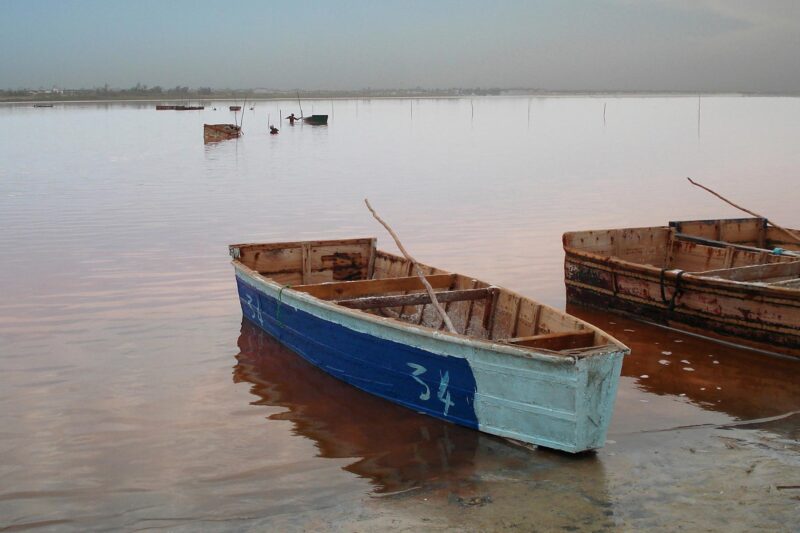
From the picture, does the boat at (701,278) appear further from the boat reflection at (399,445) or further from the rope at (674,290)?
the boat reflection at (399,445)

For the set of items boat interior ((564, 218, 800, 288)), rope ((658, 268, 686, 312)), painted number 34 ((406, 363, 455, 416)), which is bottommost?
painted number 34 ((406, 363, 455, 416))

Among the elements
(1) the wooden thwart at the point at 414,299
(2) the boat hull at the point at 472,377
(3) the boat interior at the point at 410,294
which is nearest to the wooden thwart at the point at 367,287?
(3) the boat interior at the point at 410,294

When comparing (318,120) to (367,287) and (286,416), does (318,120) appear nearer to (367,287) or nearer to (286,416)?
(367,287)

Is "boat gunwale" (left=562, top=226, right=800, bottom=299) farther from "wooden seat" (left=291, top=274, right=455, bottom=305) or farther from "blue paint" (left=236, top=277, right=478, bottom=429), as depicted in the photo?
"blue paint" (left=236, top=277, right=478, bottom=429)

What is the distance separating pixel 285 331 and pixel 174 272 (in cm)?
568

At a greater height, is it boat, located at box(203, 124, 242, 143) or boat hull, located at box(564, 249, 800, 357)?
boat, located at box(203, 124, 242, 143)

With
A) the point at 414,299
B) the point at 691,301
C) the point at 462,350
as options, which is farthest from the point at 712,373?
the point at 462,350

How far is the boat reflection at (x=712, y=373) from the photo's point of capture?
8.36 meters

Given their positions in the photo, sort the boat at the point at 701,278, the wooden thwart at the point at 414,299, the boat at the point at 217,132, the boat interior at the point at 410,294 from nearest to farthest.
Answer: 1. the boat interior at the point at 410,294
2. the wooden thwart at the point at 414,299
3. the boat at the point at 701,278
4. the boat at the point at 217,132

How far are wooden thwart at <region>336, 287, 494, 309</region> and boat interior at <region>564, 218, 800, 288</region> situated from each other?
3.78 meters

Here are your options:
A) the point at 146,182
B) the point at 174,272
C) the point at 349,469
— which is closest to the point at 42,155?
the point at 146,182

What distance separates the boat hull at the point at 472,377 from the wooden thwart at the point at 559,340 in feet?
1.10

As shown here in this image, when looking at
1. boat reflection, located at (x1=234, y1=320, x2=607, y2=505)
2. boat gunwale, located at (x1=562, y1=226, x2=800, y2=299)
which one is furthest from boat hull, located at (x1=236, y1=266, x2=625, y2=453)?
boat gunwale, located at (x1=562, y1=226, x2=800, y2=299)

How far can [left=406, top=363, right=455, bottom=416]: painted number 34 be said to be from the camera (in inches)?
290
